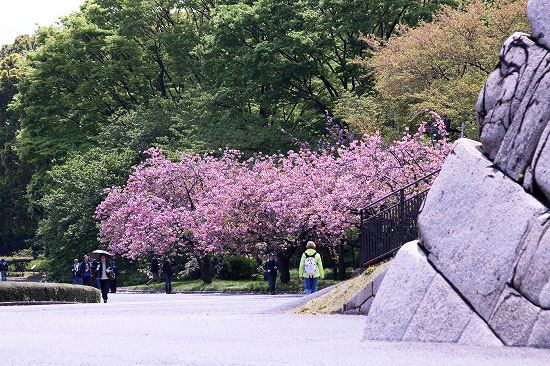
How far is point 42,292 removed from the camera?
27.9 meters

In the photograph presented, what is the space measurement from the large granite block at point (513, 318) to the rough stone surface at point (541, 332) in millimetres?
48

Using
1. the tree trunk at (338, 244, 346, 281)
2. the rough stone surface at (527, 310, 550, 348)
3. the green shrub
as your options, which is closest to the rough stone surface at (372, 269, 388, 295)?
the rough stone surface at (527, 310, 550, 348)

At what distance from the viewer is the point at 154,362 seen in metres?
9.24

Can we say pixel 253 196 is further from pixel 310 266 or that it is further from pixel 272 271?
pixel 310 266

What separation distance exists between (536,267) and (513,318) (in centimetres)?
65

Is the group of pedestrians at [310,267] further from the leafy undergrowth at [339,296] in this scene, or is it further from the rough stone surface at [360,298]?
the rough stone surface at [360,298]

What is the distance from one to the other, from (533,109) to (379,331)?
336cm

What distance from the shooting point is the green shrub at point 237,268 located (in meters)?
48.2

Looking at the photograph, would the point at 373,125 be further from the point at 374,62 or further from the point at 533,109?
the point at 533,109

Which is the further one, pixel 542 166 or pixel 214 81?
pixel 214 81

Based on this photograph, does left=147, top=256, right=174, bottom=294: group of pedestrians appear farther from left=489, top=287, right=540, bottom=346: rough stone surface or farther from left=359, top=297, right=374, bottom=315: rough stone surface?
left=489, top=287, right=540, bottom=346: rough stone surface

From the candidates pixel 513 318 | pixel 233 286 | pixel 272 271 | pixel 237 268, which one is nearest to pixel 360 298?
pixel 513 318

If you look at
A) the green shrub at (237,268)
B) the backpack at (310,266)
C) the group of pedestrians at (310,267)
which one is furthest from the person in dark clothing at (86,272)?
the backpack at (310,266)

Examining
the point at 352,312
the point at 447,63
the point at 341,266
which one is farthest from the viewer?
the point at 341,266
